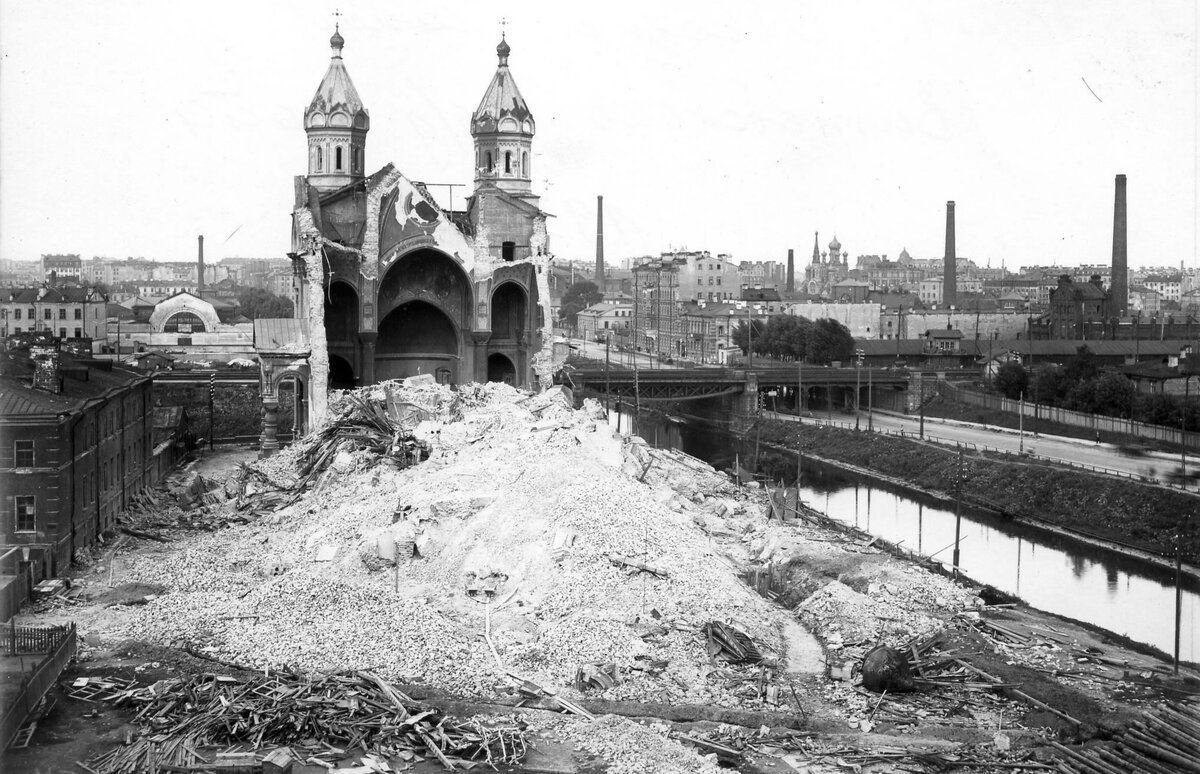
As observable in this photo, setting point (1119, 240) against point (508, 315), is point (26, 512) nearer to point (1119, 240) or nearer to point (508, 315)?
point (508, 315)

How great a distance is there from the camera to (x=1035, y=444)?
197 ft

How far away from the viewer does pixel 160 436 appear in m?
48.6

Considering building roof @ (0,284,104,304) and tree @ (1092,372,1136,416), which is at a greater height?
building roof @ (0,284,104,304)

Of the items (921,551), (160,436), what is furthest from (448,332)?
(921,551)

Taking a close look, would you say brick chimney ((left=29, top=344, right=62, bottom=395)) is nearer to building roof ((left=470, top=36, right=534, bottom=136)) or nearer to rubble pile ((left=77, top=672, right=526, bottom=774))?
rubble pile ((left=77, top=672, right=526, bottom=774))

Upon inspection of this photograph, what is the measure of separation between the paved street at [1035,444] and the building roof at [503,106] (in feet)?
74.6

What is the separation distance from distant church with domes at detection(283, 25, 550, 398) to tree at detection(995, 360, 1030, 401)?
2934 cm

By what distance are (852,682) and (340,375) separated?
31.8 m

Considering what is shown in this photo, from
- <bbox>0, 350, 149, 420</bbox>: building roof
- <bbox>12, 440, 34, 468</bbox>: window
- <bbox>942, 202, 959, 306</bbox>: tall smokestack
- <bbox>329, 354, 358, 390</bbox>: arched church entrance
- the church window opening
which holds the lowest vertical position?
<bbox>12, 440, 34, 468</bbox>: window

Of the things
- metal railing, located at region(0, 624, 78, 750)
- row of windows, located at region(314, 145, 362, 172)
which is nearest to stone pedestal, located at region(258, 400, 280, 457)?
row of windows, located at region(314, 145, 362, 172)

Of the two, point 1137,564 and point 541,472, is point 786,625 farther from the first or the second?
point 1137,564

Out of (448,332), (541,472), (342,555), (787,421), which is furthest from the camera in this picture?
(787,421)

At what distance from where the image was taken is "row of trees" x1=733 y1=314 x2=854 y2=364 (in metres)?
92.5

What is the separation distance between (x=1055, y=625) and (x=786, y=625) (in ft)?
21.7
